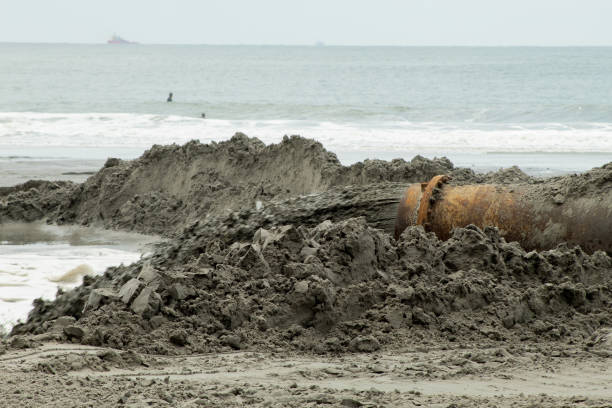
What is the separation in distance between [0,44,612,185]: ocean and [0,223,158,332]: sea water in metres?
3.63

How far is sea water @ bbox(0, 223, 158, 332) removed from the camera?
536cm

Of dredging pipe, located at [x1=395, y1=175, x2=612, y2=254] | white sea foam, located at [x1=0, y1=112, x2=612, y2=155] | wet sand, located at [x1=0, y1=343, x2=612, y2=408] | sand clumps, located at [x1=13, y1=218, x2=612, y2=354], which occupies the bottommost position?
wet sand, located at [x1=0, y1=343, x2=612, y2=408]

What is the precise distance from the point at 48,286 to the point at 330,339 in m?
2.91

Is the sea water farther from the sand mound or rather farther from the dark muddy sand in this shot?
the dark muddy sand

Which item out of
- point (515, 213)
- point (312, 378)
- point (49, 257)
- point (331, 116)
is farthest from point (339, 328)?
point (331, 116)

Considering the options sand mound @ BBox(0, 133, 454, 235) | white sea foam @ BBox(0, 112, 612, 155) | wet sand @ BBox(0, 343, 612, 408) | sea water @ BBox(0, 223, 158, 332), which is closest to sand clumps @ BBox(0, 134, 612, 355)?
wet sand @ BBox(0, 343, 612, 408)

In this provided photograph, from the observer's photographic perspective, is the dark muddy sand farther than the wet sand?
Yes

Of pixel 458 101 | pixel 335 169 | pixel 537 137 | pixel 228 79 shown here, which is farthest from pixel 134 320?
pixel 228 79

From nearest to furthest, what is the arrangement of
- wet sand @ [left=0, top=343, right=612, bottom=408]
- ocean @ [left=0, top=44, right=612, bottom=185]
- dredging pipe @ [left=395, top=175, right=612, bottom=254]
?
1. wet sand @ [left=0, top=343, right=612, bottom=408]
2. dredging pipe @ [left=395, top=175, right=612, bottom=254]
3. ocean @ [left=0, top=44, right=612, bottom=185]

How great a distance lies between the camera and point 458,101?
3416 cm

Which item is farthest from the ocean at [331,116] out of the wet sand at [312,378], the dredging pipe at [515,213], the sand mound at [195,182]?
the wet sand at [312,378]

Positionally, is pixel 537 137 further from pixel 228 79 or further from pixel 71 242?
A: pixel 228 79

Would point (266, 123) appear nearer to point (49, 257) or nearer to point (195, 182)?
point (195, 182)

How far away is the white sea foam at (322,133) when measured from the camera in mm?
18484
